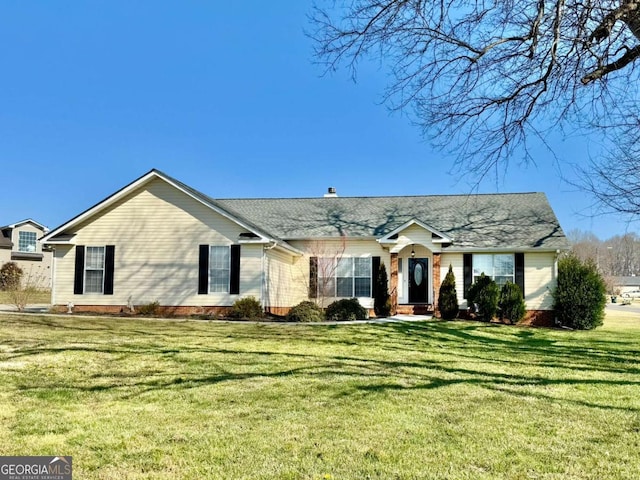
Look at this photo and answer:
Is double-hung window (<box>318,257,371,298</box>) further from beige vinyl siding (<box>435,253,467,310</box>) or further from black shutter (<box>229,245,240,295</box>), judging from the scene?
black shutter (<box>229,245,240,295</box>)

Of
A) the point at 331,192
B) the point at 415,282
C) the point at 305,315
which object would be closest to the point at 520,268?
the point at 415,282

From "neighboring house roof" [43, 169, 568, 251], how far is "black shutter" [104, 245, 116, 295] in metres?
1.57

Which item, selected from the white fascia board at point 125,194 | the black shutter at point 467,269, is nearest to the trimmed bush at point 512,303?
the black shutter at point 467,269

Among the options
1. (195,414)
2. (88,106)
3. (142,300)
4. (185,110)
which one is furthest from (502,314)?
(88,106)

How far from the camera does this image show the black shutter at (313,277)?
2027cm

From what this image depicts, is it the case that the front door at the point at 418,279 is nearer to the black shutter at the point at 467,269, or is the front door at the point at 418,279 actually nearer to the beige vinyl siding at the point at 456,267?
the beige vinyl siding at the point at 456,267

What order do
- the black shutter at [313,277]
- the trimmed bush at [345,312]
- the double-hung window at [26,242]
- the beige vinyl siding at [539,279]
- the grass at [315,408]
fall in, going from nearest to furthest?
1. the grass at [315,408]
2. the trimmed bush at [345,312]
3. the beige vinyl siding at [539,279]
4. the black shutter at [313,277]
5. the double-hung window at [26,242]

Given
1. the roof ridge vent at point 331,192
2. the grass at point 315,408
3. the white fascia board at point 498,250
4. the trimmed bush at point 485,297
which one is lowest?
the grass at point 315,408

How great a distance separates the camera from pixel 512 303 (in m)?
17.2

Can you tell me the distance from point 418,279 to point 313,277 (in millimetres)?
4478

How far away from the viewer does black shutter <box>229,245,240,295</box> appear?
17062 millimetres

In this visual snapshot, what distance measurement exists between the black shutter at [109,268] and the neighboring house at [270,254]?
0.04m

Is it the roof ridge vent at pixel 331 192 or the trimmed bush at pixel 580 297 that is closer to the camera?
the trimmed bush at pixel 580 297

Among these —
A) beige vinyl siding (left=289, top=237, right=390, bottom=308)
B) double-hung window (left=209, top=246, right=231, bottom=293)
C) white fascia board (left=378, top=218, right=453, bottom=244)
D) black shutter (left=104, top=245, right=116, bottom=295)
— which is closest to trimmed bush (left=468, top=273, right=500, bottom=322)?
white fascia board (left=378, top=218, right=453, bottom=244)
